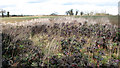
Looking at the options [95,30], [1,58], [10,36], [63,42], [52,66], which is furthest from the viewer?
[95,30]

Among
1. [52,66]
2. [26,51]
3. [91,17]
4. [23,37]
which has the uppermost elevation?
[91,17]

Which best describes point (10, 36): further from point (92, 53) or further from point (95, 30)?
point (95, 30)

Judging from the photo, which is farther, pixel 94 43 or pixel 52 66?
pixel 94 43

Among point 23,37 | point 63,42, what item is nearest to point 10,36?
point 23,37

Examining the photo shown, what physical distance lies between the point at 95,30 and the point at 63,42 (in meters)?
2.19

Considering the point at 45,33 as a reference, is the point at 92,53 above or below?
below

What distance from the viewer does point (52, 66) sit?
12.8 feet

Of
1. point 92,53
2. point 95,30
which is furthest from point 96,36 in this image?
point 92,53

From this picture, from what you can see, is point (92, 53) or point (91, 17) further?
point (91, 17)

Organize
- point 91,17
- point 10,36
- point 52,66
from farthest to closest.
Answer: point 91,17
point 10,36
point 52,66

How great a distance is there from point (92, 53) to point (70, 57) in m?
1.03

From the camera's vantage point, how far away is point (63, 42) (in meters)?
5.10

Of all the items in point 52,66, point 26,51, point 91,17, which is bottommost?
point 52,66

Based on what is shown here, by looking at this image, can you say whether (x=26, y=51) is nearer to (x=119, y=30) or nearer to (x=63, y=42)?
(x=63, y=42)
